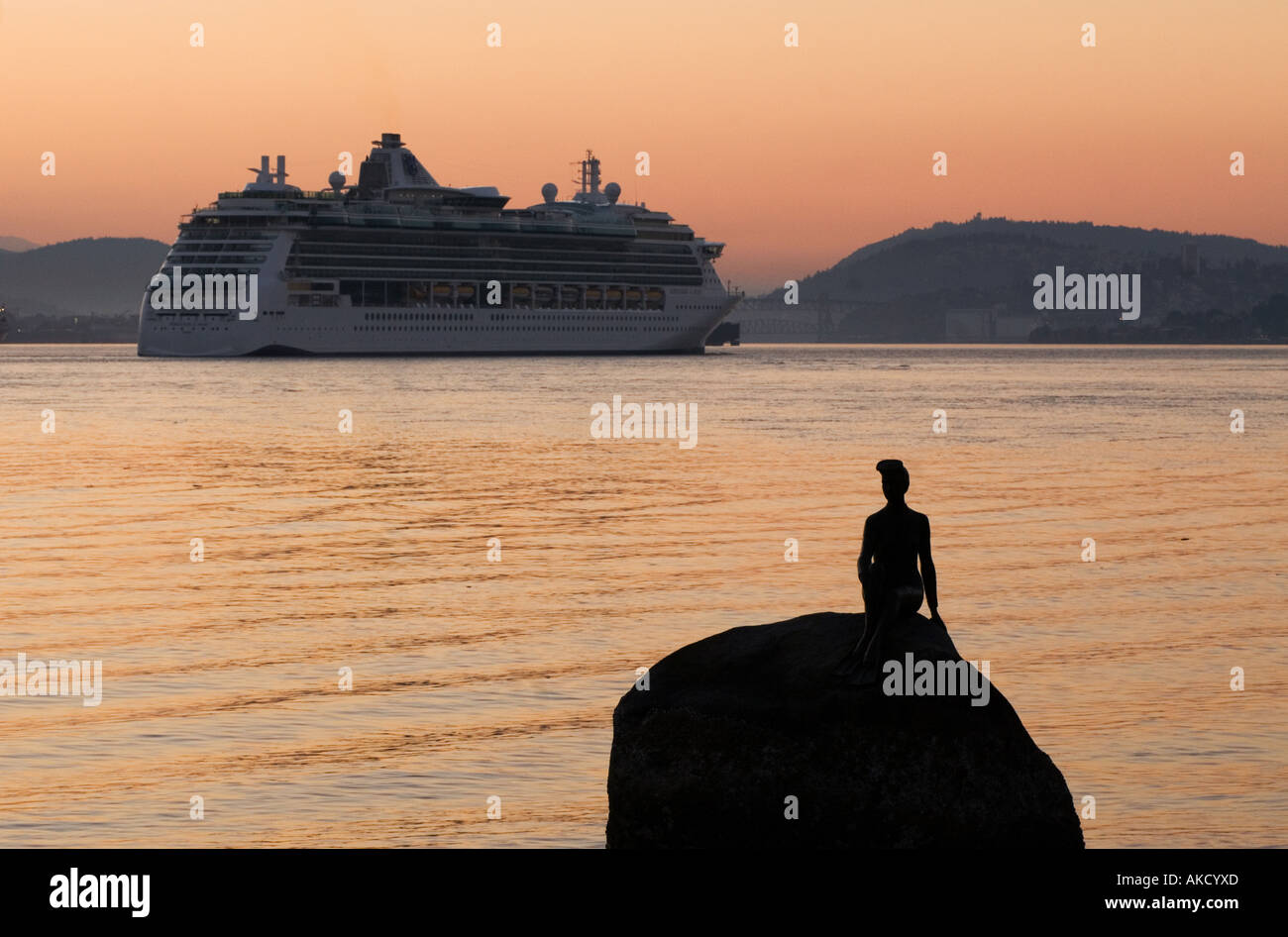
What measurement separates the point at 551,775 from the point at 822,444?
3169cm

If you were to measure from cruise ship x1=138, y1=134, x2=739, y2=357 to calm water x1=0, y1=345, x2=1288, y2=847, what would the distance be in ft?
263

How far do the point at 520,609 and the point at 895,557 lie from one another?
857 centimetres

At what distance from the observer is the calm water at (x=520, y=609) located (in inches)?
399

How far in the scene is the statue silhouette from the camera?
8297 mm

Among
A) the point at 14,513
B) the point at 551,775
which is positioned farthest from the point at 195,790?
the point at 14,513

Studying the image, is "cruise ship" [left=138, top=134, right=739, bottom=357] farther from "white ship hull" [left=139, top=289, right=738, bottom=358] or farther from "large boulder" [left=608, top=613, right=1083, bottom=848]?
"large boulder" [left=608, top=613, right=1083, bottom=848]

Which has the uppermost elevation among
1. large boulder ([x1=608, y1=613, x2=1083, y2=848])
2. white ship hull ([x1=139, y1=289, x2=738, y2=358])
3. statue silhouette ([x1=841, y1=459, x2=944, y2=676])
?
white ship hull ([x1=139, y1=289, x2=738, y2=358])

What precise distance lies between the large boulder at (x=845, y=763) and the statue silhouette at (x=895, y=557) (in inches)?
4.7

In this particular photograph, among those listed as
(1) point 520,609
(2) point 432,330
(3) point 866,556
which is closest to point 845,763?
(3) point 866,556

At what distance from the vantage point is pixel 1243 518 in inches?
1003

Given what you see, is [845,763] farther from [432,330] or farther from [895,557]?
[432,330]

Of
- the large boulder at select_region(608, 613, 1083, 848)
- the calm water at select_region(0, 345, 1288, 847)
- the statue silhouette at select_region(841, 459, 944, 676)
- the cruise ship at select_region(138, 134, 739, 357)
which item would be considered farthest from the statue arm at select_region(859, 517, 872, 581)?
the cruise ship at select_region(138, 134, 739, 357)

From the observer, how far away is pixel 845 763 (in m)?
8.09

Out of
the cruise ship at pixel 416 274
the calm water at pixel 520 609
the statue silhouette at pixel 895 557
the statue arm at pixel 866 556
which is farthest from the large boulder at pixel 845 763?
the cruise ship at pixel 416 274
